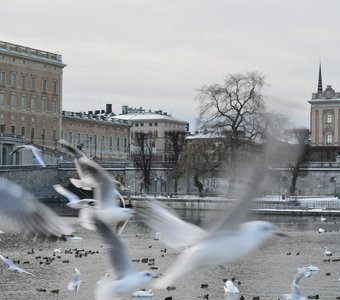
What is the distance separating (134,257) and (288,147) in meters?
20.4

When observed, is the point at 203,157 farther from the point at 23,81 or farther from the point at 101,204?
the point at 101,204

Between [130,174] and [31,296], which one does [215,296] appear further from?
[130,174]

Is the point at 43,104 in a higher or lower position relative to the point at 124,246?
higher

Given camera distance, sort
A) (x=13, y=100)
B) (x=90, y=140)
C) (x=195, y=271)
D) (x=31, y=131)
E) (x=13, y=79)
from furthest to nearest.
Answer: (x=90, y=140) → (x=31, y=131) → (x=13, y=79) → (x=13, y=100) → (x=195, y=271)

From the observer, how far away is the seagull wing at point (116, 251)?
7.93 meters

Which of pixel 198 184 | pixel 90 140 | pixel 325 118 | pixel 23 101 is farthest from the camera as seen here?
pixel 325 118

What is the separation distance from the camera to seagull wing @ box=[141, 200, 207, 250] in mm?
8784

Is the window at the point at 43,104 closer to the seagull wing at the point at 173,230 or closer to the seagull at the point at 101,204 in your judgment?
the seagull at the point at 101,204

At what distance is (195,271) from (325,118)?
97.9 meters

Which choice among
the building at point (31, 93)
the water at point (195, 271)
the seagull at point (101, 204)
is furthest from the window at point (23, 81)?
the seagull at point (101, 204)

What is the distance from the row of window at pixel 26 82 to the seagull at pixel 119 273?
82969mm

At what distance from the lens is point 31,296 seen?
780 inches

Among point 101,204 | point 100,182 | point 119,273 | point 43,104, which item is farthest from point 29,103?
point 119,273

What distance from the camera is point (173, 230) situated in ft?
29.8
